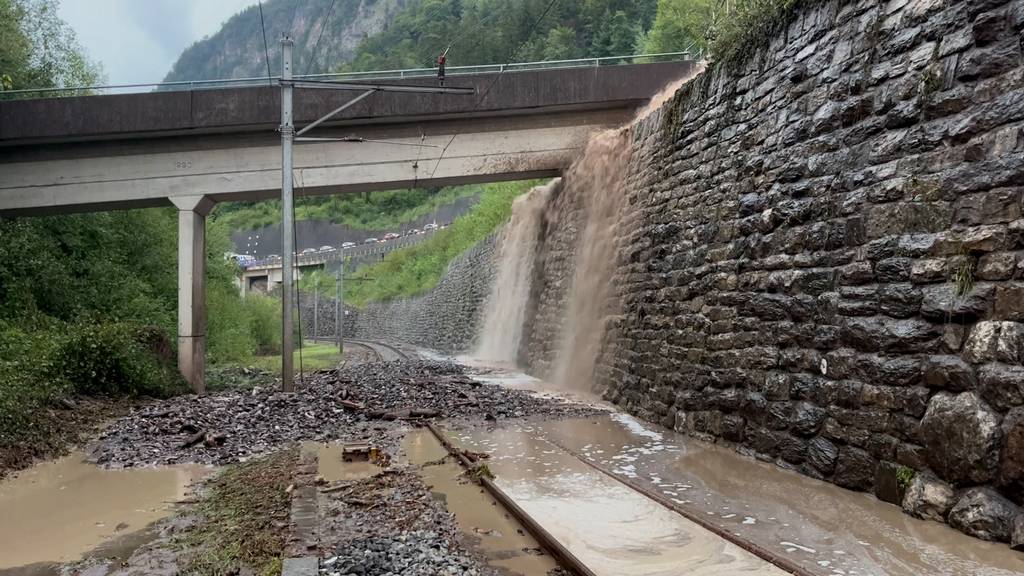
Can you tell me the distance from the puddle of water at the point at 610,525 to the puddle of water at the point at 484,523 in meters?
0.19

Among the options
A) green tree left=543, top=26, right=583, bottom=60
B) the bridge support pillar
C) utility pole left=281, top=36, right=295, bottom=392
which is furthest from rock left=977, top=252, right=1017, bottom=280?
green tree left=543, top=26, right=583, bottom=60

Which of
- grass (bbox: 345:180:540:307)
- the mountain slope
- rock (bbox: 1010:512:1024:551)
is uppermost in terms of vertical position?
the mountain slope

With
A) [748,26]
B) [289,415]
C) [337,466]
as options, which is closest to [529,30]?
[748,26]

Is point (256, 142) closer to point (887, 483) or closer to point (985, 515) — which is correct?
point (887, 483)

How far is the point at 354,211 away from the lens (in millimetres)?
89500

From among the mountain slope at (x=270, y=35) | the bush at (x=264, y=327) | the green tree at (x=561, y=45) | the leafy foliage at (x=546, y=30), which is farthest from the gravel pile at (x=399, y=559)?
the mountain slope at (x=270, y=35)

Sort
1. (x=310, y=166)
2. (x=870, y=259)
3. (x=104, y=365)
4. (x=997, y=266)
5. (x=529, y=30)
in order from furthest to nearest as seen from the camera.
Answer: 1. (x=529, y=30)
2. (x=310, y=166)
3. (x=104, y=365)
4. (x=870, y=259)
5. (x=997, y=266)

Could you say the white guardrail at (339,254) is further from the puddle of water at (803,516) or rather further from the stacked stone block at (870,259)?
the puddle of water at (803,516)

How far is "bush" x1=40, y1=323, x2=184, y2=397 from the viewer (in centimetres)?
1059

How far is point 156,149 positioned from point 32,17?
8.53 m

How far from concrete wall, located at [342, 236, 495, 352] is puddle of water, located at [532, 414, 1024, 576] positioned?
69.2 ft

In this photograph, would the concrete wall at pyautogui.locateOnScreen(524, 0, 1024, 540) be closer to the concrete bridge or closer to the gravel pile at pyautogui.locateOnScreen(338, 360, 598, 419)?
the gravel pile at pyautogui.locateOnScreen(338, 360, 598, 419)

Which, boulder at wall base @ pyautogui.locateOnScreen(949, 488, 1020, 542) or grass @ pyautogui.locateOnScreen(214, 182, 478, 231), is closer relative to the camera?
boulder at wall base @ pyautogui.locateOnScreen(949, 488, 1020, 542)

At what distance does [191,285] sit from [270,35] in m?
149
